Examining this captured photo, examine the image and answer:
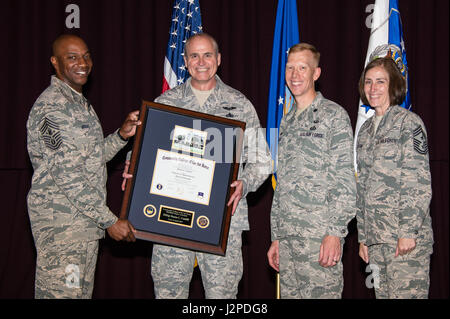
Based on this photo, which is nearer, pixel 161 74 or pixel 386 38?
pixel 386 38

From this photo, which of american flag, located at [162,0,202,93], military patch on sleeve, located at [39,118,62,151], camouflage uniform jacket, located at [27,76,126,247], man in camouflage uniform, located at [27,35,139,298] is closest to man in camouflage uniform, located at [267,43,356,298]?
man in camouflage uniform, located at [27,35,139,298]

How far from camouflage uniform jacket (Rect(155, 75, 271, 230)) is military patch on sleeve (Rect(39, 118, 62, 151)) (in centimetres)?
70

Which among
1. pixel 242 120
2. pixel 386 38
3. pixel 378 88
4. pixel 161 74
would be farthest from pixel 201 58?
pixel 386 38

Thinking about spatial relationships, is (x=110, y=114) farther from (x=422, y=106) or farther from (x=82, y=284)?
(x=422, y=106)

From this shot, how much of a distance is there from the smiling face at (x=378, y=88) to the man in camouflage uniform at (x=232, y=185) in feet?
2.41

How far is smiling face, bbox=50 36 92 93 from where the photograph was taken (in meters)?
2.69

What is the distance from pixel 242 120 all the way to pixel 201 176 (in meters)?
0.46

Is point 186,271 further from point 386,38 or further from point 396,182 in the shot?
point 386,38

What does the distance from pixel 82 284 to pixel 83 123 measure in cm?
95

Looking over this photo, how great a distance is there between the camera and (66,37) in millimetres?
2723

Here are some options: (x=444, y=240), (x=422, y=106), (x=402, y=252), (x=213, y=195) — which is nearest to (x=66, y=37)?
(x=213, y=195)

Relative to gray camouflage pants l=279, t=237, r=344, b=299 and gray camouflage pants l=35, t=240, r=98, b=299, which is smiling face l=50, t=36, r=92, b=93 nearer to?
gray camouflage pants l=35, t=240, r=98, b=299

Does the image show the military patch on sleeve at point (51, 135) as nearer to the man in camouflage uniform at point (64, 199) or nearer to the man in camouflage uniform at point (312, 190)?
the man in camouflage uniform at point (64, 199)

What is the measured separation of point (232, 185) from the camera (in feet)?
Answer: 8.46
